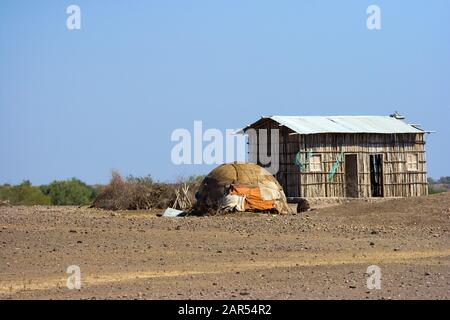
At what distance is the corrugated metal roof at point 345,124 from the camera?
37.9 metres

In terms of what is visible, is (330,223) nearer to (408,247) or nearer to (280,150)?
(408,247)

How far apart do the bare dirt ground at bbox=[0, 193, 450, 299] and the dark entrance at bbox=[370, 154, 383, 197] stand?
37.7 feet

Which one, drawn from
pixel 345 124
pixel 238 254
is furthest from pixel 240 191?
pixel 238 254

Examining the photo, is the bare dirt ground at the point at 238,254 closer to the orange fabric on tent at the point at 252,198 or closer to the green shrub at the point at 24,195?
the orange fabric on tent at the point at 252,198

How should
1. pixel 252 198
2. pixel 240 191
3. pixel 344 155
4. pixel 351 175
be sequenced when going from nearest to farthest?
1. pixel 240 191
2. pixel 252 198
3. pixel 344 155
4. pixel 351 175

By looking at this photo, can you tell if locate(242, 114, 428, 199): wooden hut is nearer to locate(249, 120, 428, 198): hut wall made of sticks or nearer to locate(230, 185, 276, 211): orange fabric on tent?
locate(249, 120, 428, 198): hut wall made of sticks

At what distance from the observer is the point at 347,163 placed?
1576 inches

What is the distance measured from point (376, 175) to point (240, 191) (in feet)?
38.9

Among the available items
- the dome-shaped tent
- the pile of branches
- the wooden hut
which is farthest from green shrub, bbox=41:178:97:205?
the dome-shaped tent

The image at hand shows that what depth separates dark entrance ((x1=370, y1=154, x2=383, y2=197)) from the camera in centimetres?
3981
